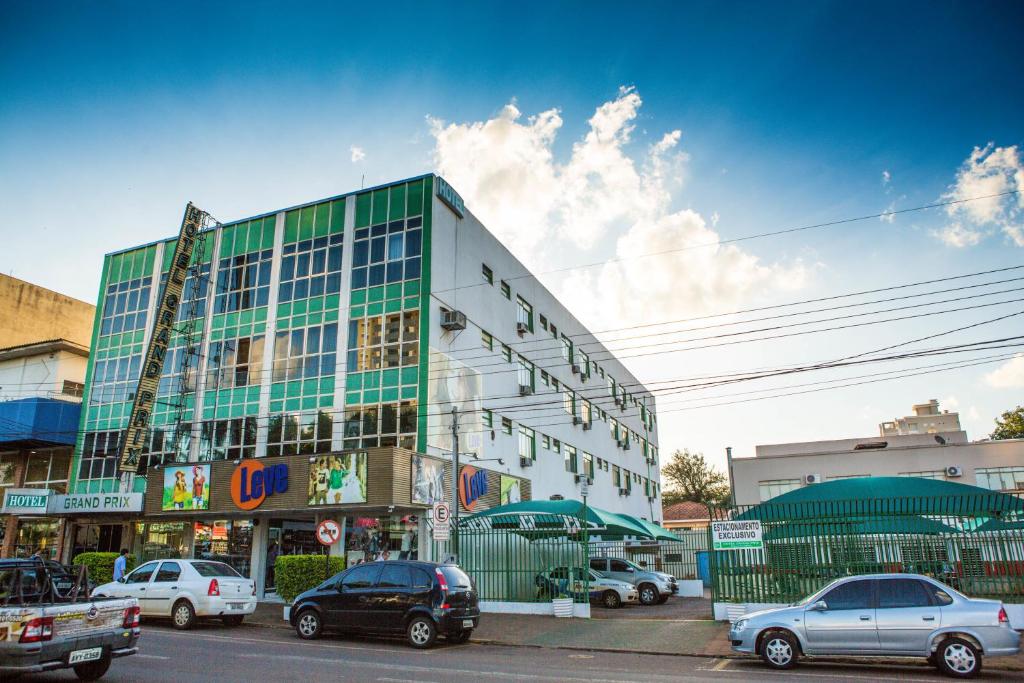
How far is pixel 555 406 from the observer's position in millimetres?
38125

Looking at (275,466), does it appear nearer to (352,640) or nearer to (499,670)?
(352,640)

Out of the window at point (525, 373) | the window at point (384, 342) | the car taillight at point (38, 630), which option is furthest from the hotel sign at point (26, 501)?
the car taillight at point (38, 630)

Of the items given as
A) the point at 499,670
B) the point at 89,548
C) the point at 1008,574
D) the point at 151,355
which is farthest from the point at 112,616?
the point at 89,548

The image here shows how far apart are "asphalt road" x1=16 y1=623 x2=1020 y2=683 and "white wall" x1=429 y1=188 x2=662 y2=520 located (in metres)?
13.7

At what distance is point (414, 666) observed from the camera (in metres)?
11.8

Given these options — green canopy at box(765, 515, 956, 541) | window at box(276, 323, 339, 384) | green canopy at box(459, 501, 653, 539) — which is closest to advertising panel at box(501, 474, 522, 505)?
green canopy at box(459, 501, 653, 539)

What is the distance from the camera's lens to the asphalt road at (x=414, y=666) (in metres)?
10.5

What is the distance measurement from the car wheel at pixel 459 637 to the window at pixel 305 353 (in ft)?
47.1

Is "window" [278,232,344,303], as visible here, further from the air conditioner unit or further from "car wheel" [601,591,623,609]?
"car wheel" [601,591,623,609]

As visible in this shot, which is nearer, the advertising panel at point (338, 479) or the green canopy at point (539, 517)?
the green canopy at point (539, 517)

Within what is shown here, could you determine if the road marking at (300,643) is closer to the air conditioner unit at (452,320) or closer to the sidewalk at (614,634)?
the sidewalk at (614,634)

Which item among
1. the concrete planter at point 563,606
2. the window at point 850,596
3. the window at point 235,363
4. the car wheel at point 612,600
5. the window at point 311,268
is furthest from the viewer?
the window at point 235,363

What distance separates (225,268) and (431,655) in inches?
925

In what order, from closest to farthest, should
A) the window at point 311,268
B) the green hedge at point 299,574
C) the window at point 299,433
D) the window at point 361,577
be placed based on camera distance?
the window at point 361,577
the green hedge at point 299,574
the window at point 299,433
the window at point 311,268
